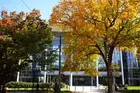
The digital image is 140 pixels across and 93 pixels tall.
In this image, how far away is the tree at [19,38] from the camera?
2036 cm

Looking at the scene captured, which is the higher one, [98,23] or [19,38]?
[98,23]

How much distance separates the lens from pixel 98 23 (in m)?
21.4

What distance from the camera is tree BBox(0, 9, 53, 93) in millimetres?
20359

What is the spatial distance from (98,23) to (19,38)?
7.38m

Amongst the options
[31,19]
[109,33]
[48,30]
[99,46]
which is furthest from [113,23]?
[31,19]

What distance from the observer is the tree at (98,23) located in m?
20.2

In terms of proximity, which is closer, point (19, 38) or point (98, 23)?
point (19, 38)

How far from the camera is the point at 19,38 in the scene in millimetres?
20297

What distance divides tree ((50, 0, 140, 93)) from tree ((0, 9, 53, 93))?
1.84m

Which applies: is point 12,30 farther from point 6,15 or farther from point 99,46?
point 99,46

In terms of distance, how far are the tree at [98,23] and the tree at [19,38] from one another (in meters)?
1.84

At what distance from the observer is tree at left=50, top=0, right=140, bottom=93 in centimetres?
2016

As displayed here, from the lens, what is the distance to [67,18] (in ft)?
70.8

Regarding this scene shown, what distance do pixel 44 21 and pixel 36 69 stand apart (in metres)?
5.22
